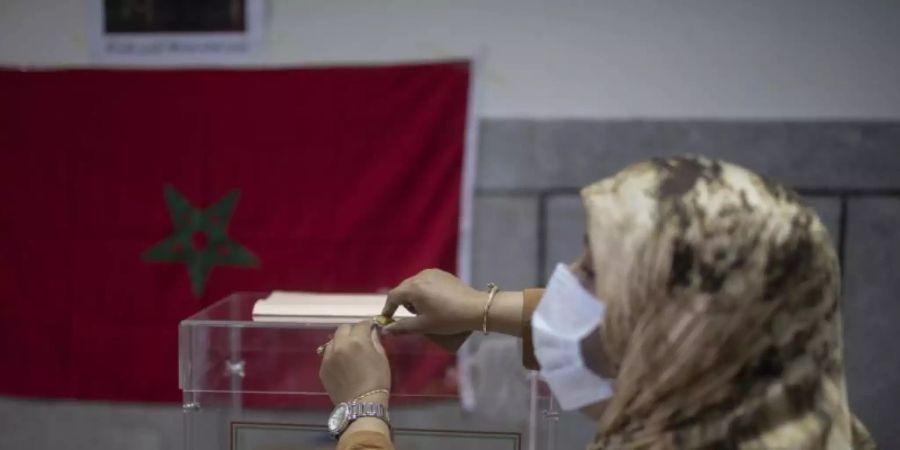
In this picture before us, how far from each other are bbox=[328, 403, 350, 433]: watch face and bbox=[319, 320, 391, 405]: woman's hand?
19mm

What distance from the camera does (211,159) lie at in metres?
1.75

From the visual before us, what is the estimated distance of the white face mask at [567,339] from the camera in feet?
2.44

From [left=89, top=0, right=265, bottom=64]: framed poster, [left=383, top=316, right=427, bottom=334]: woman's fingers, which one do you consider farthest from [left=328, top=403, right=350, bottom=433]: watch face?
[left=89, top=0, right=265, bottom=64]: framed poster

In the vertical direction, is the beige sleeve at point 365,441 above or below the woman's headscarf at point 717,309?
below

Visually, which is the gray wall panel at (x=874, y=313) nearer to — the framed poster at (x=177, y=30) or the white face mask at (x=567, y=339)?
the white face mask at (x=567, y=339)

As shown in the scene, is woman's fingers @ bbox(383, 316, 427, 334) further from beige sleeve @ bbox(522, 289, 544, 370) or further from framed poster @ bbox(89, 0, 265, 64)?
framed poster @ bbox(89, 0, 265, 64)

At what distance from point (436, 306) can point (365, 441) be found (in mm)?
228

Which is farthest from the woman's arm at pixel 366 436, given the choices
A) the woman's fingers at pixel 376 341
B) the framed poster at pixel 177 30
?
the framed poster at pixel 177 30

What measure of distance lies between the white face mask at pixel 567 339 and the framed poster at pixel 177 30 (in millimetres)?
1207

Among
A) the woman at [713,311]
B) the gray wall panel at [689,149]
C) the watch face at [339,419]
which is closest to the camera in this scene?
the woman at [713,311]

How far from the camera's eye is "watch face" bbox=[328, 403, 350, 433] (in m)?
0.85

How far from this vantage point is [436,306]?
0.98 metres

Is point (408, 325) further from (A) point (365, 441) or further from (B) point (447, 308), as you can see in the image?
(A) point (365, 441)

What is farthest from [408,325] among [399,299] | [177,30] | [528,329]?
[177,30]
